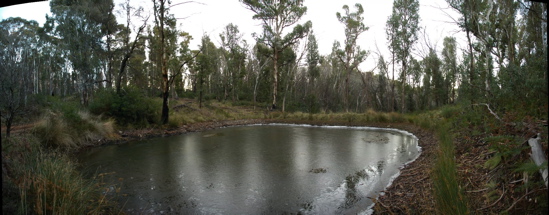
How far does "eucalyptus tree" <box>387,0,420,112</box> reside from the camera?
73.0 feet

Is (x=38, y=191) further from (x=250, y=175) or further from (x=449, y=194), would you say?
(x=449, y=194)

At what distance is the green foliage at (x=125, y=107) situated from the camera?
38.0 feet

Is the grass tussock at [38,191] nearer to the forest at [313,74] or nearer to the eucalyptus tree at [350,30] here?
the forest at [313,74]

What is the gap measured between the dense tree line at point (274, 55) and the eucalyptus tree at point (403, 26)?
8 centimetres

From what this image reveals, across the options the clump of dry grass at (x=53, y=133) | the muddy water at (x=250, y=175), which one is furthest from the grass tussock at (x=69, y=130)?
the muddy water at (x=250, y=175)

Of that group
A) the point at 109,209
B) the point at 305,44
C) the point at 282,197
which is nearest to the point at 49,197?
the point at 109,209

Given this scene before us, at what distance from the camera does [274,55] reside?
2394 centimetres

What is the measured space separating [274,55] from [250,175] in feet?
64.3

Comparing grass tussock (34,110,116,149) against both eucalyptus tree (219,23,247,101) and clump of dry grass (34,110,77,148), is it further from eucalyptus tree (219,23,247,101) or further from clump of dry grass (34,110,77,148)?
eucalyptus tree (219,23,247,101)

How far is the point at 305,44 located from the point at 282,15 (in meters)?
6.71

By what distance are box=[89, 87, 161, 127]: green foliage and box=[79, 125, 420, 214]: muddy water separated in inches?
133

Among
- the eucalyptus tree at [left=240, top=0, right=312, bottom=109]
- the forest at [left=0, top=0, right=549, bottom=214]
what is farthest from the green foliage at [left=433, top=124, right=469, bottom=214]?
the eucalyptus tree at [left=240, top=0, right=312, bottom=109]

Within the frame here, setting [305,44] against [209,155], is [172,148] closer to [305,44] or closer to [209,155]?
[209,155]

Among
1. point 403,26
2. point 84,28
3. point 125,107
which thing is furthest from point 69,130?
point 403,26
